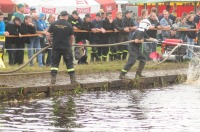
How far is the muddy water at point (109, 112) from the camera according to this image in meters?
15.4

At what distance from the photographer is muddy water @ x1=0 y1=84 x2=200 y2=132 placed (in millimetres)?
15367

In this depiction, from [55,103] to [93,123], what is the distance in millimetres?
3182

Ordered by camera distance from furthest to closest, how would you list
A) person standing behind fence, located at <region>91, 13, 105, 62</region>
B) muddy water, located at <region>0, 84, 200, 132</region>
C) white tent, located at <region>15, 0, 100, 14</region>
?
white tent, located at <region>15, 0, 100, 14</region>
person standing behind fence, located at <region>91, 13, 105, 62</region>
muddy water, located at <region>0, 84, 200, 132</region>

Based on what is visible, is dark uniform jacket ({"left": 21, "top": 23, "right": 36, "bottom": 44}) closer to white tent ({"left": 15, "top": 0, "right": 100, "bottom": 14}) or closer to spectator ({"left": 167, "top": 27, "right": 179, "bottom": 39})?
spectator ({"left": 167, "top": 27, "right": 179, "bottom": 39})

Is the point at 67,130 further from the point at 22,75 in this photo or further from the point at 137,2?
the point at 137,2

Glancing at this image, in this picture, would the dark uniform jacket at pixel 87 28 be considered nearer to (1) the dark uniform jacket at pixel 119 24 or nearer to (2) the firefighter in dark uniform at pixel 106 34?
(2) the firefighter in dark uniform at pixel 106 34

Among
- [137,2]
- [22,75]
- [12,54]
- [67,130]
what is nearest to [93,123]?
[67,130]

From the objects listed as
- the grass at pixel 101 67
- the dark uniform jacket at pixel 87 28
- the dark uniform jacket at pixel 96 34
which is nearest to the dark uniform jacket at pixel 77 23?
the dark uniform jacket at pixel 87 28

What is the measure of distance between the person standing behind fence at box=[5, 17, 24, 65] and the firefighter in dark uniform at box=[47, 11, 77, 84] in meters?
4.19

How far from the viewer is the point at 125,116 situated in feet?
55.2

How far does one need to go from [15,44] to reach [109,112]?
9.09 meters

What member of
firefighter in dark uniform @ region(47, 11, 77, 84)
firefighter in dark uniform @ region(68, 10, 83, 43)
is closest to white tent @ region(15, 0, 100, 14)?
firefighter in dark uniform @ region(68, 10, 83, 43)

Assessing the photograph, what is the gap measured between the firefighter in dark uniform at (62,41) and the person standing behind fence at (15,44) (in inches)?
165

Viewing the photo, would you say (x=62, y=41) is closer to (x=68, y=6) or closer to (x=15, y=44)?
(x=15, y=44)
